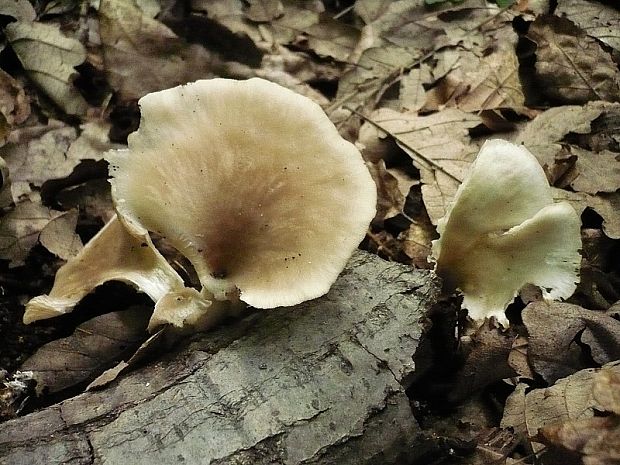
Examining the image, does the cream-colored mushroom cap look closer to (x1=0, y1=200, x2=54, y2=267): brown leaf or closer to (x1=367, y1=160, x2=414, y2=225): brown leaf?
(x1=0, y1=200, x2=54, y2=267): brown leaf

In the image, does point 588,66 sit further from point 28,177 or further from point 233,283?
point 28,177

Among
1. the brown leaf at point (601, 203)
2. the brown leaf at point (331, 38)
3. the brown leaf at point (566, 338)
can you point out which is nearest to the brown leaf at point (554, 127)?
the brown leaf at point (601, 203)

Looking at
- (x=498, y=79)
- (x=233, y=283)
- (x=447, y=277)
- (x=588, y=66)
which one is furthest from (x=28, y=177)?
(x=588, y=66)

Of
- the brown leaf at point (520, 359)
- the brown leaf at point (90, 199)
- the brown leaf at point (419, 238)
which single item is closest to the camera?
the brown leaf at point (520, 359)

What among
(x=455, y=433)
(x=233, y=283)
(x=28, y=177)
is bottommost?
(x=455, y=433)

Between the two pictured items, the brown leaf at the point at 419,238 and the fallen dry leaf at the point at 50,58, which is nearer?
the brown leaf at the point at 419,238

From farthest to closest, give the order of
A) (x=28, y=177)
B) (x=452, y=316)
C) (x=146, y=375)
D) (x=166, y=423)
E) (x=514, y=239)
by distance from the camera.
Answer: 1. (x=28, y=177)
2. (x=452, y=316)
3. (x=514, y=239)
4. (x=146, y=375)
5. (x=166, y=423)

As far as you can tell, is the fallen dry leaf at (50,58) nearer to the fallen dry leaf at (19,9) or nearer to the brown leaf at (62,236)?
the fallen dry leaf at (19,9)
